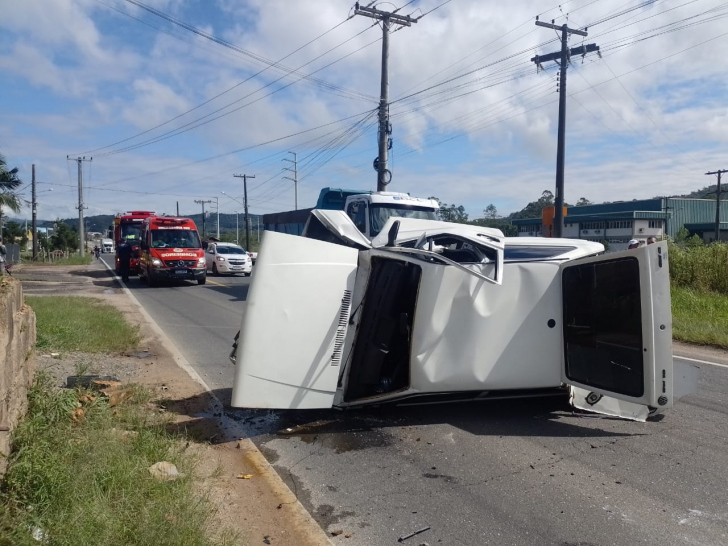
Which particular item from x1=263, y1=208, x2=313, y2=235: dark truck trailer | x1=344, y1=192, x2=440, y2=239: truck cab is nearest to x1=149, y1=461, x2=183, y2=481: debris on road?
x1=344, y1=192, x2=440, y2=239: truck cab

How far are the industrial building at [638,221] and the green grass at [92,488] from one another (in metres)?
51.2

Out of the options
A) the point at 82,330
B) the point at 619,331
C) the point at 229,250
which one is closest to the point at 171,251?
the point at 229,250

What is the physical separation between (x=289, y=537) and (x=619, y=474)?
2.58 meters

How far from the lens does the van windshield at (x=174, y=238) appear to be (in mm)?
23625

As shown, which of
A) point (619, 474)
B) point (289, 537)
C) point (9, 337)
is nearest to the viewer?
point (289, 537)

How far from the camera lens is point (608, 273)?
555 cm

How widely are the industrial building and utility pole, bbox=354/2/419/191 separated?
31339 millimetres

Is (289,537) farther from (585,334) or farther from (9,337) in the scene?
(585,334)

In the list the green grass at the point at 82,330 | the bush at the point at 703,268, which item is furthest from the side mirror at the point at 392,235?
the bush at the point at 703,268

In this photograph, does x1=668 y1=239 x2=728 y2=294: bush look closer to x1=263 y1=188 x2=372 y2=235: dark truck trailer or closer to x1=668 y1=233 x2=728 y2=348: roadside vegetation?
x1=668 y1=233 x2=728 y2=348: roadside vegetation

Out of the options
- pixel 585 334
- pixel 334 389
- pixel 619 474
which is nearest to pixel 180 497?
pixel 334 389

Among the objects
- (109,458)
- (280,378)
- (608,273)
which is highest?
(608,273)

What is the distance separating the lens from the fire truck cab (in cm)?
2330

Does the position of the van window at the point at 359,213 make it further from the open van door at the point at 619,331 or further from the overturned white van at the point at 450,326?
the open van door at the point at 619,331
